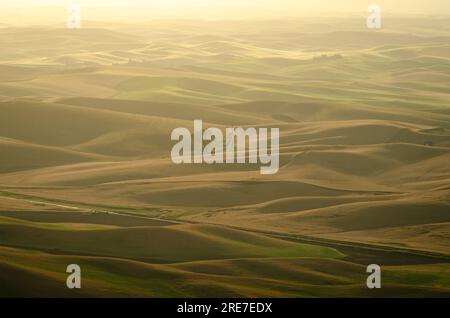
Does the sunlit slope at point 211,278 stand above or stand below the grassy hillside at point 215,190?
below

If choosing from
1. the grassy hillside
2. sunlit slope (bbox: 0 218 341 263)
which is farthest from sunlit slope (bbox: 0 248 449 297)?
sunlit slope (bbox: 0 218 341 263)

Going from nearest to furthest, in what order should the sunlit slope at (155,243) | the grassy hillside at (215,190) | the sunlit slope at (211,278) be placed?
the sunlit slope at (211,278), the grassy hillside at (215,190), the sunlit slope at (155,243)

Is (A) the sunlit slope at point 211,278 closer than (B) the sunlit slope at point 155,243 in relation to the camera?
Yes

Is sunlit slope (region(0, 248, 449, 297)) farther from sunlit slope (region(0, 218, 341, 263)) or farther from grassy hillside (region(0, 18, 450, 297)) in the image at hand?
sunlit slope (region(0, 218, 341, 263))

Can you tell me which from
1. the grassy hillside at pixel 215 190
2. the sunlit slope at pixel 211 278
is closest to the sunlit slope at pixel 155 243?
the grassy hillside at pixel 215 190

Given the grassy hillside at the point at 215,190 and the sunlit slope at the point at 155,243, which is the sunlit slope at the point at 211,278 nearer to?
the grassy hillside at the point at 215,190

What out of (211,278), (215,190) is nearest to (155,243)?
Answer: (211,278)

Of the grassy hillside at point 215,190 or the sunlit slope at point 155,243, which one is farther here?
the sunlit slope at point 155,243

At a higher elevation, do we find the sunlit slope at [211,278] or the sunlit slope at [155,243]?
the sunlit slope at [155,243]

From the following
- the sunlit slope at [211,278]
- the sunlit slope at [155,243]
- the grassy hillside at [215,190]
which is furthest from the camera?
the sunlit slope at [155,243]

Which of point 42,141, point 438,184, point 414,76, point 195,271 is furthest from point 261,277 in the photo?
point 414,76

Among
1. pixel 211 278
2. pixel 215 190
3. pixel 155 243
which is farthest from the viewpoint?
pixel 215 190

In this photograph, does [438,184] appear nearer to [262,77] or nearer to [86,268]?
[86,268]

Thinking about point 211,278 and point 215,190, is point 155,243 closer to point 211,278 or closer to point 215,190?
point 211,278
